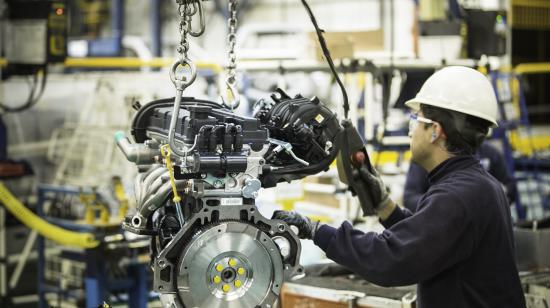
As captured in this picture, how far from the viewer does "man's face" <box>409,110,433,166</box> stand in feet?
9.96

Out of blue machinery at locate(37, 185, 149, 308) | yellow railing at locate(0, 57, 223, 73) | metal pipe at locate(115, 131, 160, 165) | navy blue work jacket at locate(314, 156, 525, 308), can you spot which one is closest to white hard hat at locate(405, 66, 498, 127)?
navy blue work jacket at locate(314, 156, 525, 308)

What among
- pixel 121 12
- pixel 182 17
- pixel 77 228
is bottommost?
pixel 77 228

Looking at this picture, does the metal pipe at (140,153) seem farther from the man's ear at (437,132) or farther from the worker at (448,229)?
the man's ear at (437,132)

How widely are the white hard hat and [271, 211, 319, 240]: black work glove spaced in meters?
0.64

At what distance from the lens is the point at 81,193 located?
5.69 m

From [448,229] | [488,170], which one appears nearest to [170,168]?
[448,229]

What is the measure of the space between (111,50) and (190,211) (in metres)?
9.40

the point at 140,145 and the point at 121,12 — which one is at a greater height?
the point at 121,12

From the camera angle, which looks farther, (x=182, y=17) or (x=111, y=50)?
(x=111, y=50)

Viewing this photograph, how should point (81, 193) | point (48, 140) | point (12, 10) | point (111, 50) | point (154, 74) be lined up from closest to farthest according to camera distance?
1. point (81, 193)
2. point (12, 10)
3. point (154, 74)
4. point (48, 140)
5. point (111, 50)

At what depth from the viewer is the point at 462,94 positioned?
9.84 ft

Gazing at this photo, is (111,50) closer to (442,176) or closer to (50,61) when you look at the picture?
(50,61)

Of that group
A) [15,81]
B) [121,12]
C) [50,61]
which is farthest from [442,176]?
[121,12]

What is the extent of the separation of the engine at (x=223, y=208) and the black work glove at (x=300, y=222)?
101 mm
